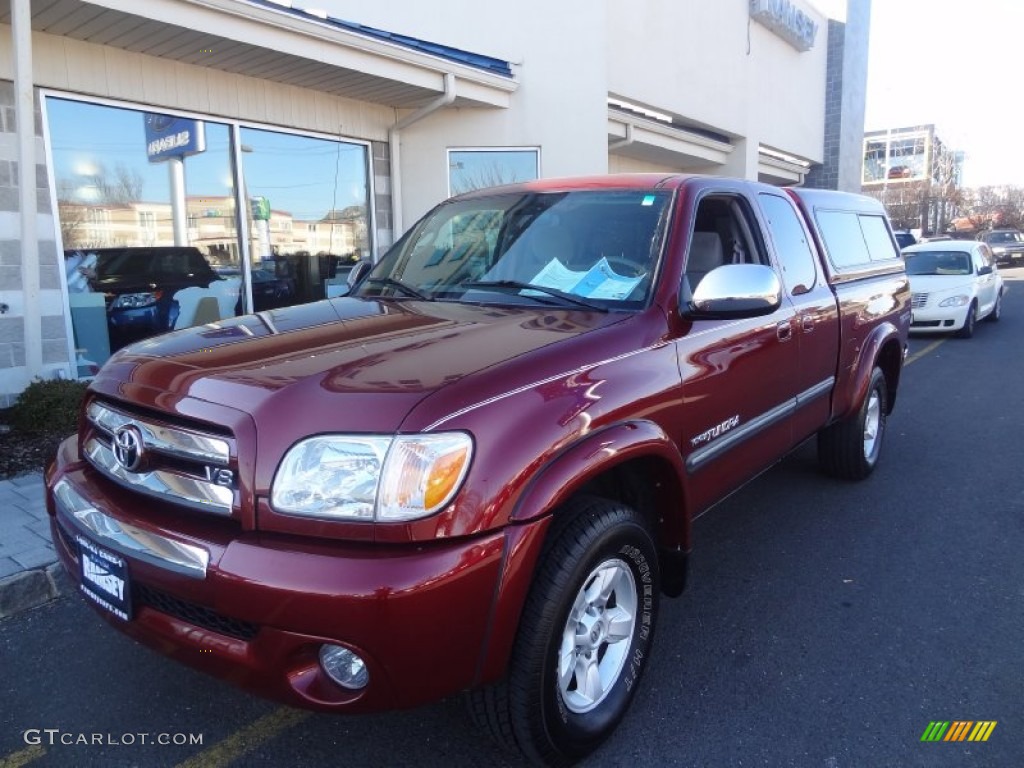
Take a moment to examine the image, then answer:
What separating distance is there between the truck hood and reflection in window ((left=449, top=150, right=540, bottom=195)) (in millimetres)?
7255

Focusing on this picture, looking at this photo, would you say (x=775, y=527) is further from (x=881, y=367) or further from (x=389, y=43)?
(x=389, y=43)

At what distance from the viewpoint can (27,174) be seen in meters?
5.75

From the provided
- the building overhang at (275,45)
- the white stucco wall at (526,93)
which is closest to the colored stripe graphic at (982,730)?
the building overhang at (275,45)

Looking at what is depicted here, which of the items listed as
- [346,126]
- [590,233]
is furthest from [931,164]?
[590,233]

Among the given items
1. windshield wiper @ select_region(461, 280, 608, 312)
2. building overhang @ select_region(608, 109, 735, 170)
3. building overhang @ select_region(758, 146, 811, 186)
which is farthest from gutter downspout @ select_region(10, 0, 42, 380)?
building overhang @ select_region(758, 146, 811, 186)

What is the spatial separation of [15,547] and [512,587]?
Answer: 3.15 metres

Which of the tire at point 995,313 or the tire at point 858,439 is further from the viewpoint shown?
the tire at point 995,313

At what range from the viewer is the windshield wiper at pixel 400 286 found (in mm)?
3430

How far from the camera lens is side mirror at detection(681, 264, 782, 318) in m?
2.89

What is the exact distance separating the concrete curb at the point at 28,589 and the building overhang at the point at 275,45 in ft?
14.6

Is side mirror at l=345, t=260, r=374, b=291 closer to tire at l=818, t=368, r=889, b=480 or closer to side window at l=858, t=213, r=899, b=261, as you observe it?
tire at l=818, t=368, r=889, b=480

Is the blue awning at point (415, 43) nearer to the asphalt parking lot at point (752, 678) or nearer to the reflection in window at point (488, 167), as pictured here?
the reflection in window at point (488, 167)

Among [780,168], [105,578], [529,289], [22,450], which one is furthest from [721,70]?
[105,578]

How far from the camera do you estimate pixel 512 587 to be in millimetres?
2074
